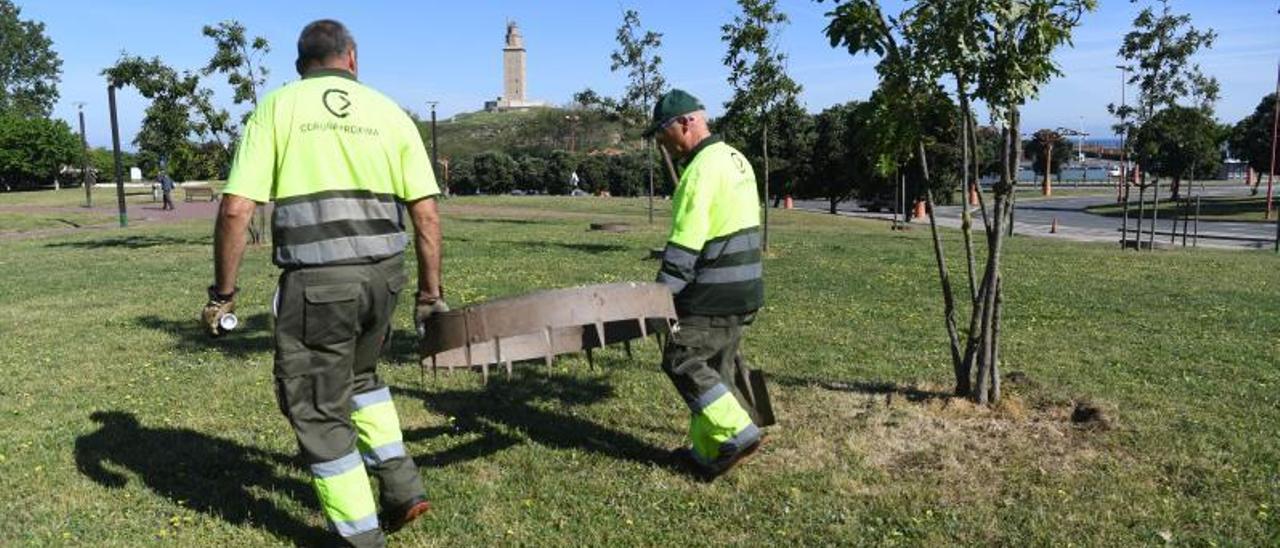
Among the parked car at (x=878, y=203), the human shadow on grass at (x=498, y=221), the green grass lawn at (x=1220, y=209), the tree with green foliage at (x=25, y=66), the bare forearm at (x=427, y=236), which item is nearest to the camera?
the bare forearm at (x=427, y=236)

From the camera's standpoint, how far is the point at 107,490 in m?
4.92

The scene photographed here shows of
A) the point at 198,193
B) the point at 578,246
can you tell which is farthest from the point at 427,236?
the point at 198,193

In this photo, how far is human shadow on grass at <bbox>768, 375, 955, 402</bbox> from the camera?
6484mm

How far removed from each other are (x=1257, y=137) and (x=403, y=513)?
60152mm

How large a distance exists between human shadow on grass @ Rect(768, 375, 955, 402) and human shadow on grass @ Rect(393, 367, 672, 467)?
132 centimetres

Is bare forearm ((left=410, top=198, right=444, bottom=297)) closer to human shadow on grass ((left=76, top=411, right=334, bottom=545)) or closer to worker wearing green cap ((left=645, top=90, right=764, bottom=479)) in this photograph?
worker wearing green cap ((left=645, top=90, right=764, bottom=479))

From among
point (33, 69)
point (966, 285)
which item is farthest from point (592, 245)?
point (33, 69)

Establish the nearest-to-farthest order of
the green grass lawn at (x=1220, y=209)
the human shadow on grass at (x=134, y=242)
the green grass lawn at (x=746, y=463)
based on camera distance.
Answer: the green grass lawn at (x=746, y=463), the human shadow on grass at (x=134, y=242), the green grass lawn at (x=1220, y=209)

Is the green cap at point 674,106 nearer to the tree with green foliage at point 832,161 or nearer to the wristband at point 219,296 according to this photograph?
the wristband at point 219,296

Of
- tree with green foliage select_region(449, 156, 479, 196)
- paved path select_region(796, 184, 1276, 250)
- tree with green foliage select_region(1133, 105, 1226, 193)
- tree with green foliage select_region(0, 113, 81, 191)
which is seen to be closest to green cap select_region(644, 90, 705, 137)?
tree with green foliage select_region(1133, 105, 1226, 193)

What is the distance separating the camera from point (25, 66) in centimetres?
8275

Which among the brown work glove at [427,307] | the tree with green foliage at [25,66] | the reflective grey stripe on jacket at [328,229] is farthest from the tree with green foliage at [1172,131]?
the tree with green foliage at [25,66]

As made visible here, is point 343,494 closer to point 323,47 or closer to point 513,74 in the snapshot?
point 323,47

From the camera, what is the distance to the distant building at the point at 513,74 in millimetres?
164375
